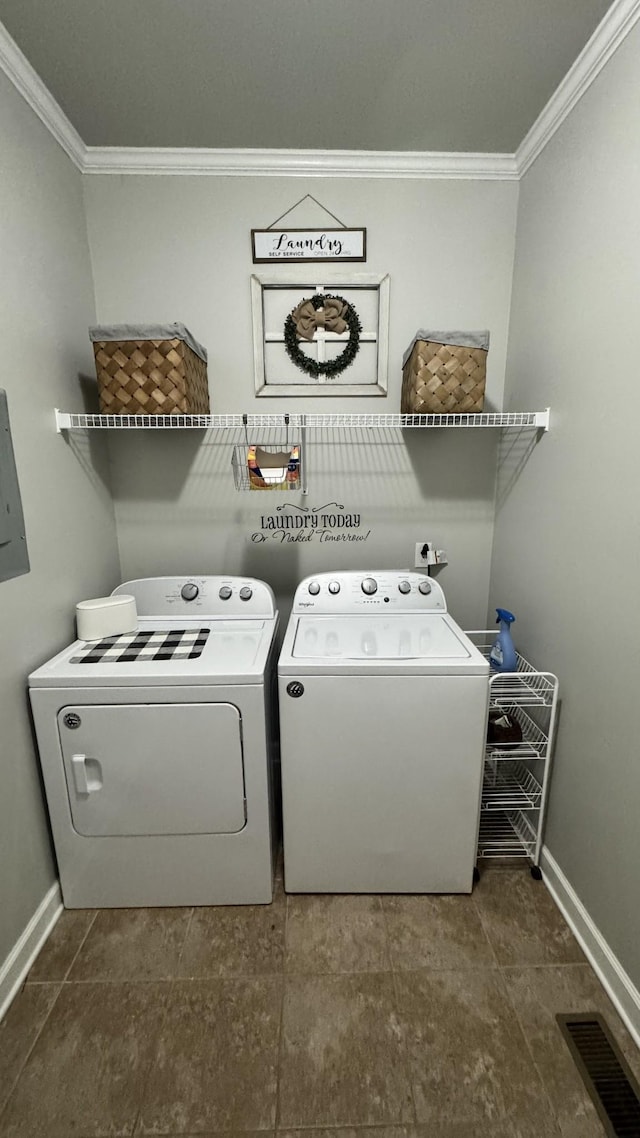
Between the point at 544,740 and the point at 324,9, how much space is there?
7.61ft

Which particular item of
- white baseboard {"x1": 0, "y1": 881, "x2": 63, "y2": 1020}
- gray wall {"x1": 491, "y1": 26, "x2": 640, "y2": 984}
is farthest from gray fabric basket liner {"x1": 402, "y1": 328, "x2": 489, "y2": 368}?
white baseboard {"x1": 0, "y1": 881, "x2": 63, "y2": 1020}

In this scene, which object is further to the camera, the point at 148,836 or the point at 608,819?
the point at 148,836

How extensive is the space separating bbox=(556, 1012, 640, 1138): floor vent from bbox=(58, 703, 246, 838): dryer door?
3.46ft

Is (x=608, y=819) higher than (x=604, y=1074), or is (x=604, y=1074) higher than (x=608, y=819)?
(x=608, y=819)

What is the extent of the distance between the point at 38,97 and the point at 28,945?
268 centimetres

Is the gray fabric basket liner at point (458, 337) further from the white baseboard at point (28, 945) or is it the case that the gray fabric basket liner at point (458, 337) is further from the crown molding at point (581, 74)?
the white baseboard at point (28, 945)

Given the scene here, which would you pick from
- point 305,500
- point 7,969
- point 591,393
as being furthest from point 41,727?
point 591,393

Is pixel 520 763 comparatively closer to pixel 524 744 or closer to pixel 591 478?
pixel 524 744

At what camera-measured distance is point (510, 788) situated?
5.94ft

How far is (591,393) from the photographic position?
4.51ft

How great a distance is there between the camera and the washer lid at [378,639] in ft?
4.72

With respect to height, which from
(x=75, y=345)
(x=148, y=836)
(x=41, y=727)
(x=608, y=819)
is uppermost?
(x=75, y=345)

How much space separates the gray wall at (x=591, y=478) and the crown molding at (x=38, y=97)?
171 cm

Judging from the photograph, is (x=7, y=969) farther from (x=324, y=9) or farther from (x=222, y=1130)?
(x=324, y=9)
